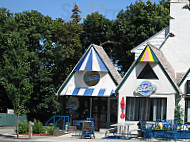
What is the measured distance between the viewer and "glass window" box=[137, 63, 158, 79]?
2787 cm

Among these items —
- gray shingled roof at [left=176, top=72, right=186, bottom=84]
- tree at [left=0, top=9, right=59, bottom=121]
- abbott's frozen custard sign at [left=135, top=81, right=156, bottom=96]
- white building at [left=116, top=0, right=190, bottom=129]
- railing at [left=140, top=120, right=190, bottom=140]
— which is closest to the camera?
railing at [left=140, top=120, right=190, bottom=140]

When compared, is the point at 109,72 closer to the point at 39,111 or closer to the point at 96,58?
the point at 96,58

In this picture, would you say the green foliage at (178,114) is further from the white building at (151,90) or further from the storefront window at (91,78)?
the storefront window at (91,78)

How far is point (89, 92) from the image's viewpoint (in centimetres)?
3039

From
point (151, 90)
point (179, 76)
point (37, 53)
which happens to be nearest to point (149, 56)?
point (151, 90)

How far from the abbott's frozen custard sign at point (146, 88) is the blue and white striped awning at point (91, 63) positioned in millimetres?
4036

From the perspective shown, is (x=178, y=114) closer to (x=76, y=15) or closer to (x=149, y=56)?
(x=149, y=56)

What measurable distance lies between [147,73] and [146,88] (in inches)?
47.7

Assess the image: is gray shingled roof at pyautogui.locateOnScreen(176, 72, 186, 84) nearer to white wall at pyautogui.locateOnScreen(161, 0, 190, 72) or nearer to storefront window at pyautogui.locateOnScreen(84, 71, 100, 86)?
white wall at pyautogui.locateOnScreen(161, 0, 190, 72)

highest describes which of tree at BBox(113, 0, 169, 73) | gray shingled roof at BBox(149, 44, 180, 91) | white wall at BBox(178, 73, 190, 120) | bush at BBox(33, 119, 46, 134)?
tree at BBox(113, 0, 169, 73)

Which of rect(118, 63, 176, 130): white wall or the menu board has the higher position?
rect(118, 63, 176, 130): white wall

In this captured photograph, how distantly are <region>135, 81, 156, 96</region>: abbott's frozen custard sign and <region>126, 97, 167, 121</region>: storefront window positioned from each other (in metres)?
0.66

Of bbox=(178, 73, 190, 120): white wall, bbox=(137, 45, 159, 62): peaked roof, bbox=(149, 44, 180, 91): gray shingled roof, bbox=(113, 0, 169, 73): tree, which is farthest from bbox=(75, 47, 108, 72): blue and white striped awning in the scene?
bbox=(113, 0, 169, 73): tree

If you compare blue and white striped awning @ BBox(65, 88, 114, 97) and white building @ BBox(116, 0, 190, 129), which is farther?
blue and white striped awning @ BBox(65, 88, 114, 97)
